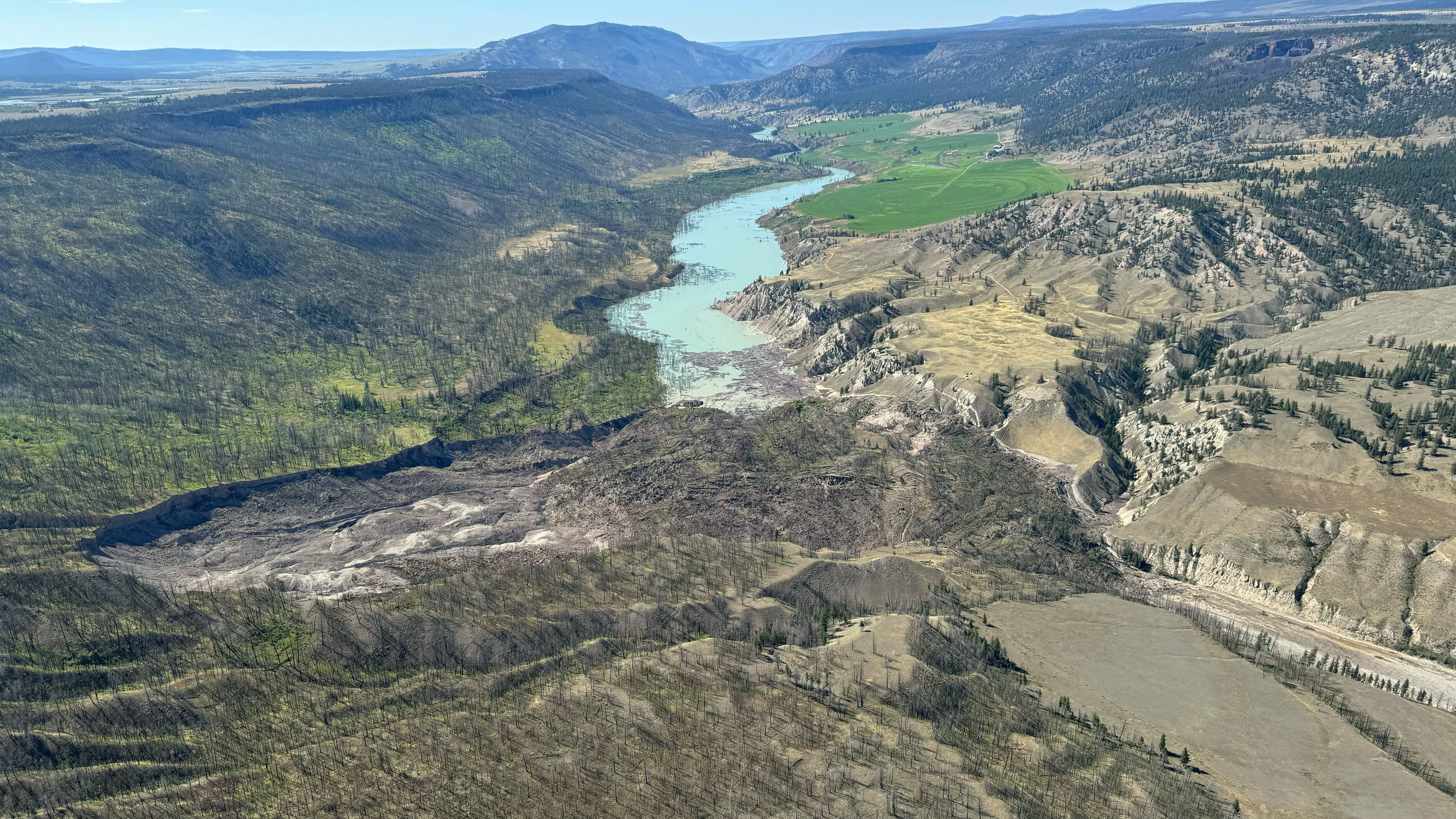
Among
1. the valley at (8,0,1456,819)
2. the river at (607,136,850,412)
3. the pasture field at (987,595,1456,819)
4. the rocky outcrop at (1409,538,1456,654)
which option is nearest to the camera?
the pasture field at (987,595,1456,819)

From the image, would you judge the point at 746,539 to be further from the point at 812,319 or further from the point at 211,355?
the point at 211,355

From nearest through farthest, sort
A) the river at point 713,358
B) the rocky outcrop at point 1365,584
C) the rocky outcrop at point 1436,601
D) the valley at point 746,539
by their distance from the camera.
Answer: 1. the valley at point 746,539
2. the rocky outcrop at point 1436,601
3. the rocky outcrop at point 1365,584
4. the river at point 713,358

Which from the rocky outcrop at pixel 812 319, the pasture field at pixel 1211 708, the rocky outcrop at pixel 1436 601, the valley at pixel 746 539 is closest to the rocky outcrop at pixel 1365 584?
the valley at pixel 746 539

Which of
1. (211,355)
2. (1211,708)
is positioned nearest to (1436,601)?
(1211,708)

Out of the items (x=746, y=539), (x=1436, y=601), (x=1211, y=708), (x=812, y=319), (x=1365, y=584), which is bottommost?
(x=1211, y=708)

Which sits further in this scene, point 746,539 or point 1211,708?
point 746,539

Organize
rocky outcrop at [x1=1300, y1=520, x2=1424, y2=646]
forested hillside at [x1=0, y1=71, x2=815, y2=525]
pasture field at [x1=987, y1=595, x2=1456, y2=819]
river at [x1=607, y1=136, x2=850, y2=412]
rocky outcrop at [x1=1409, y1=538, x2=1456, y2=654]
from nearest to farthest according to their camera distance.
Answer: pasture field at [x1=987, y1=595, x2=1456, y2=819] < rocky outcrop at [x1=1409, y1=538, x2=1456, y2=654] < rocky outcrop at [x1=1300, y1=520, x2=1424, y2=646] < forested hillside at [x1=0, y1=71, x2=815, y2=525] < river at [x1=607, y1=136, x2=850, y2=412]

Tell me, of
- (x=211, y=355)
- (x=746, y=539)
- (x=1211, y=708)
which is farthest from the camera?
(x=211, y=355)

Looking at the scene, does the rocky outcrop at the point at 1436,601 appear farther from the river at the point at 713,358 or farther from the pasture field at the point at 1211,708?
the river at the point at 713,358

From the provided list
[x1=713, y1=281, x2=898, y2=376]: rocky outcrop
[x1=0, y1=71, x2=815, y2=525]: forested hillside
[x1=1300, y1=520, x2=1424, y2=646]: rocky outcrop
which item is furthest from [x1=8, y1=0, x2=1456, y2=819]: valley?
[x1=713, y1=281, x2=898, y2=376]: rocky outcrop

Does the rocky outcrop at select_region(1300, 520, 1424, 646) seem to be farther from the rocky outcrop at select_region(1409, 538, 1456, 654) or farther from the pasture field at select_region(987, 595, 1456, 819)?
the pasture field at select_region(987, 595, 1456, 819)

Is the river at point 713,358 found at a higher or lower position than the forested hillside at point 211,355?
lower
